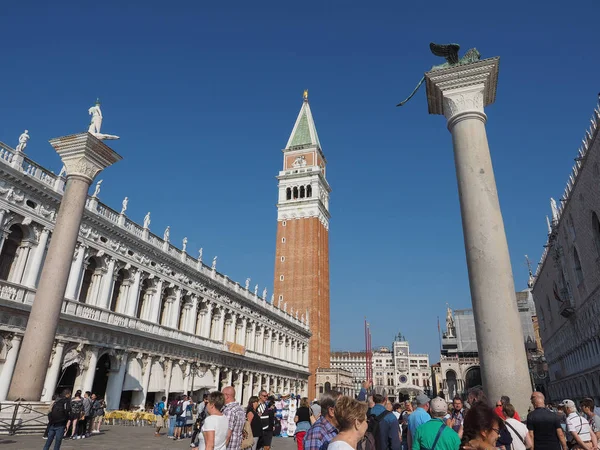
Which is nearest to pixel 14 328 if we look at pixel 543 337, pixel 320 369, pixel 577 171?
pixel 577 171

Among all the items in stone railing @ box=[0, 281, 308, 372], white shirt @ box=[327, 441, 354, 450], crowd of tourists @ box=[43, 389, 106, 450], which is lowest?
crowd of tourists @ box=[43, 389, 106, 450]

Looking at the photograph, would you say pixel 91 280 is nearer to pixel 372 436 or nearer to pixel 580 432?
pixel 372 436

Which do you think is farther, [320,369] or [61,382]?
[320,369]

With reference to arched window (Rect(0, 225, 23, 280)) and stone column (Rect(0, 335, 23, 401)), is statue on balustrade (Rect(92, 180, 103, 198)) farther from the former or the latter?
stone column (Rect(0, 335, 23, 401))

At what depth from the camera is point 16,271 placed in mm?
19672

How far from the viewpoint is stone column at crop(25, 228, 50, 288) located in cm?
1984

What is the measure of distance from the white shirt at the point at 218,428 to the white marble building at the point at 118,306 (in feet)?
54.7

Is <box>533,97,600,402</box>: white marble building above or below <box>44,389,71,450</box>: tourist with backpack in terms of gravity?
above

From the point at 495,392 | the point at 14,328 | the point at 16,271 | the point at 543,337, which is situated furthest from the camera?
the point at 543,337

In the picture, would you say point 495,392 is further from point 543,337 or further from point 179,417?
point 543,337

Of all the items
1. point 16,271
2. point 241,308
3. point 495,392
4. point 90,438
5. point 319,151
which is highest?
point 319,151

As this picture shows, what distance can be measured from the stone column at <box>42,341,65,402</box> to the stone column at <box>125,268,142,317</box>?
5740 millimetres

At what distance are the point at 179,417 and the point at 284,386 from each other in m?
37.1

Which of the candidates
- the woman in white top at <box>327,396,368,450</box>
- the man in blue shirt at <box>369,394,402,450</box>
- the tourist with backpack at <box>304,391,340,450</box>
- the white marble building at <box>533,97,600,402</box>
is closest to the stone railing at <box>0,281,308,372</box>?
the man in blue shirt at <box>369,394,402,450</box>
